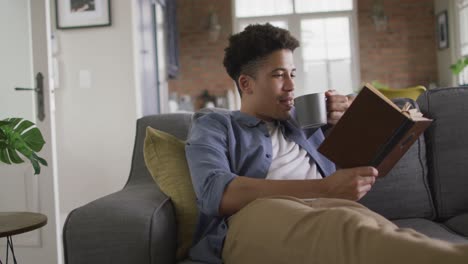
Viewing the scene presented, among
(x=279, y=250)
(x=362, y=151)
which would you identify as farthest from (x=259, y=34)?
(x=279, y=250)

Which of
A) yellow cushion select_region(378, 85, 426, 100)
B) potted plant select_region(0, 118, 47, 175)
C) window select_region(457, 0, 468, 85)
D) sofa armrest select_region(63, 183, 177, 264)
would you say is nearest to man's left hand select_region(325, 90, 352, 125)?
sofa armrest select_region(63, 183, 177, 264)

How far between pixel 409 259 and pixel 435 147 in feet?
3.50

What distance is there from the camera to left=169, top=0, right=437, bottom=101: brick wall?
252 inches

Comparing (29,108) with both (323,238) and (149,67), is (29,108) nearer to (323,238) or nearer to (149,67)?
(149,67)

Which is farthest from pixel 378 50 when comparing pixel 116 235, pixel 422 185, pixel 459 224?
pixel 116 235

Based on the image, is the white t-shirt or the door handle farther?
the door handle

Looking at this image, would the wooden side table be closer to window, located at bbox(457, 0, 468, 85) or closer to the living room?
the living room

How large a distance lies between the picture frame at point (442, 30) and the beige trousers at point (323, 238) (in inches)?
222

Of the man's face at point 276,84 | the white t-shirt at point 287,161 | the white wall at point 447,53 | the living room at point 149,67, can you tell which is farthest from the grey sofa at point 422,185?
the white wall at point 447,53

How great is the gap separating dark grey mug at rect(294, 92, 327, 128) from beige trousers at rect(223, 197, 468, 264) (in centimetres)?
25

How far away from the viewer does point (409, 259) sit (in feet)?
2.09

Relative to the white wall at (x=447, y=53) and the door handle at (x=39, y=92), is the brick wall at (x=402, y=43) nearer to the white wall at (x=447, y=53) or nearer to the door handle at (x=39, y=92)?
the white wall at (x=447, y=53)

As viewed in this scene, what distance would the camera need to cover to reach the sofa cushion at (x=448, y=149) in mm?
1553

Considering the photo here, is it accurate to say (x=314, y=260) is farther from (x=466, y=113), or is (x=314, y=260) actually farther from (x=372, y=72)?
(x=372, y=72)
